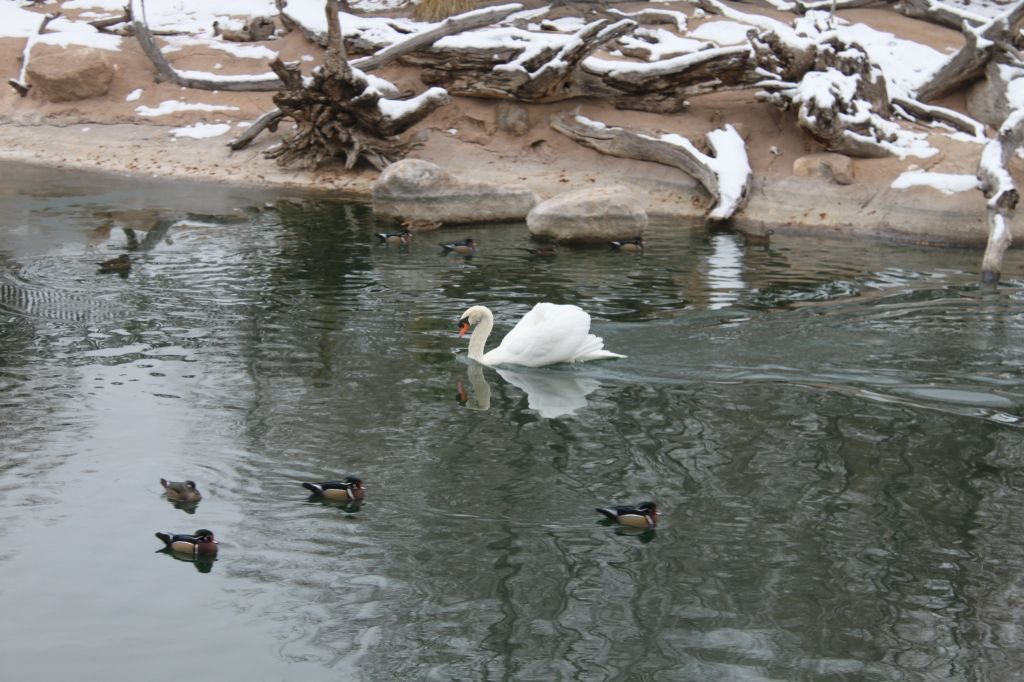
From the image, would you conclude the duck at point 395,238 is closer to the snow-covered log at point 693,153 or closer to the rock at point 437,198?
the rock at point 437,198

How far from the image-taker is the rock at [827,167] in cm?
1925

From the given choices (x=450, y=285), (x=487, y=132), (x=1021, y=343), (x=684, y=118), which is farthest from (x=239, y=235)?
(x=1021, y=343)

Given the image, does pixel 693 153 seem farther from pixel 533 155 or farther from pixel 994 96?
pixel 994 96

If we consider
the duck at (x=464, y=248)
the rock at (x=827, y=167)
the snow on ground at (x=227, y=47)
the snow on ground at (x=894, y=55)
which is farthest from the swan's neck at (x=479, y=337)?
the snow on ground at (x=227, y=47)

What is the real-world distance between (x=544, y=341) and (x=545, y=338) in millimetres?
36

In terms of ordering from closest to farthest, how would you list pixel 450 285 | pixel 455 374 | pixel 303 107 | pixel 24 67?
pixel 455 374 < pixel 450 285 < pixel 303 107 < pixel 24 67

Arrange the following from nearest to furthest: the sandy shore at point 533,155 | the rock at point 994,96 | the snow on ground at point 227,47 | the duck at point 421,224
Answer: the duck at point 421,224 < the sandy shore at point 533,155 < the rock at point 994,96 < the snow on ground at point 227,47

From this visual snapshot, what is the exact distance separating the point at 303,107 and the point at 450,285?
27.3 feet

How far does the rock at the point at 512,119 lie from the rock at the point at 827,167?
520 cm

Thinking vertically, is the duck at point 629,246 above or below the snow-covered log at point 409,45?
below

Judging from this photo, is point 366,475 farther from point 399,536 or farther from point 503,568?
point 503,568

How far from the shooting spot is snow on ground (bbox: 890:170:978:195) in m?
18.0

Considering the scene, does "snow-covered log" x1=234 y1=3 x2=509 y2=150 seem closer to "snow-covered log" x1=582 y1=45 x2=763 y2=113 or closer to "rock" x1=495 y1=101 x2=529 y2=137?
"rock" x1=495 y1=101 x2=529 y2=137

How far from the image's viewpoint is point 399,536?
7465 millimetres
